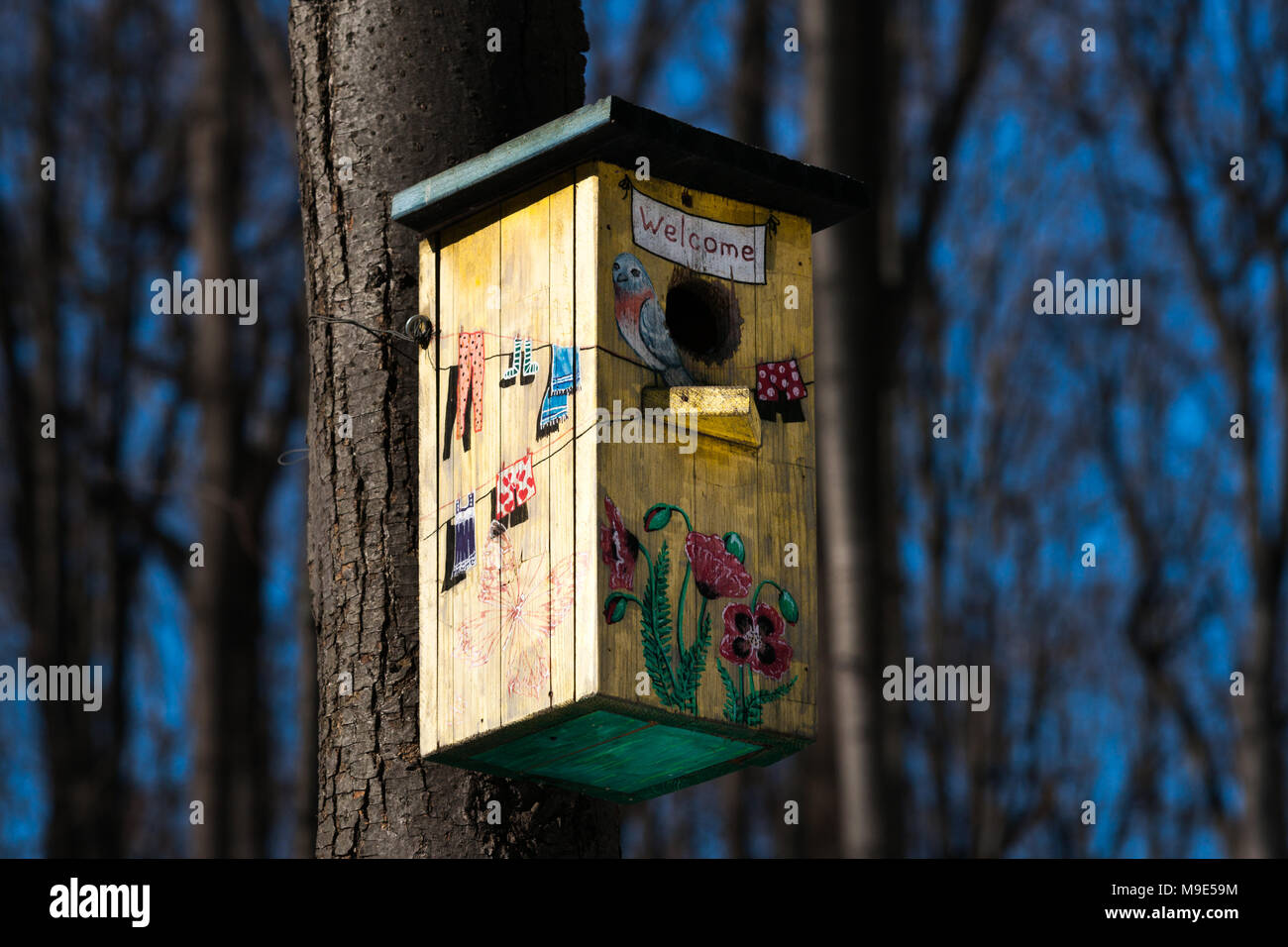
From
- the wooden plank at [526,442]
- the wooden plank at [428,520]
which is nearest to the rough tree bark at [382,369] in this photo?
the wooden plank at [428,520]

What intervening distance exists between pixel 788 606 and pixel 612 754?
1.51 ft

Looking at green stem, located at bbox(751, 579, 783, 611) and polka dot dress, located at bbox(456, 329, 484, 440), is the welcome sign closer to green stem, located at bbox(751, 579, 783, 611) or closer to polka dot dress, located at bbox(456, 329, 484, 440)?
polka dot dress, located at bbox(456, 329, 484, 440)

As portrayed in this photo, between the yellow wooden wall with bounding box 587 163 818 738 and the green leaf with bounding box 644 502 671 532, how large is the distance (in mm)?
14

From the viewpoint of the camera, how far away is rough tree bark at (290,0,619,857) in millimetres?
4223

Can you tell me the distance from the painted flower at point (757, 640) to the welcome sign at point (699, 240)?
2.28 ft

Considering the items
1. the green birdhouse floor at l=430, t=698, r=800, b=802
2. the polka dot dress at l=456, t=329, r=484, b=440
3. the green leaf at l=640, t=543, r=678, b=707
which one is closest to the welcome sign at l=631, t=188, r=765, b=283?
the polka dot dress at l=456, t=329, r=484, b=440

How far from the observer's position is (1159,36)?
49.3 feet

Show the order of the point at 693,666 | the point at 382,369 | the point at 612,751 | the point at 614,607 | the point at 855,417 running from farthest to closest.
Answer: the point at 855,417 < the point at 382,369 < the point at 612,751 < the point at 693,666 < the point at 614,607

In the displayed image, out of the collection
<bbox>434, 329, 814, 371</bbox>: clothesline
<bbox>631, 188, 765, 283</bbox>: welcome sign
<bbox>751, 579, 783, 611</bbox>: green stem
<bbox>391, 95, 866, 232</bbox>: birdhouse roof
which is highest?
<bbox>391, 95, 866, 232</bbox>: birdhouse roof

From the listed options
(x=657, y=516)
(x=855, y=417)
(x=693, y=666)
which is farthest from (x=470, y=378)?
(x=855, y=417)

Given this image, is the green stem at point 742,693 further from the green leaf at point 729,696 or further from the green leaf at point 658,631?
the green leaf at point 658,631

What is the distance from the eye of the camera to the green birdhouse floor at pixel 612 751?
3.88 metres

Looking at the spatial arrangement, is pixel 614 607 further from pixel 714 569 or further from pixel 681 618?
pixel 714 569

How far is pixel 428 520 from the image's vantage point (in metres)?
4.26
